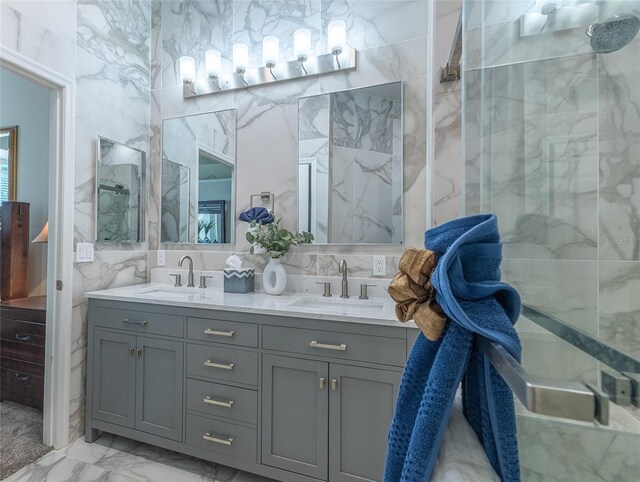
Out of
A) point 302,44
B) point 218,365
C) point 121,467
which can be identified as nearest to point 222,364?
point 218,365

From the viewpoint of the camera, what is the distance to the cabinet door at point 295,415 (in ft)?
4.65

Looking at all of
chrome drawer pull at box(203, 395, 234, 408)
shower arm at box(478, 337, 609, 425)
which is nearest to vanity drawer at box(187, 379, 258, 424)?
chrome drawer pull at box(203, 395, 234, 408)

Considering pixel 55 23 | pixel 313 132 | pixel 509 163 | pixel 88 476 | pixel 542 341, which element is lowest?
pixel 88 476

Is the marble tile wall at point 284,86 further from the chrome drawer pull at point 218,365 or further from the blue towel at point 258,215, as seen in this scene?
the chrome drawer pull at point 218,365

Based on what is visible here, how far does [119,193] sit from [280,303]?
145 centimetres

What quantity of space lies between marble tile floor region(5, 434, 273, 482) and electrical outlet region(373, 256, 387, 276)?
122 cm

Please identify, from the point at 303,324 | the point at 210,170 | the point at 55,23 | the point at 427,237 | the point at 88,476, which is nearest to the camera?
the point at 427,237

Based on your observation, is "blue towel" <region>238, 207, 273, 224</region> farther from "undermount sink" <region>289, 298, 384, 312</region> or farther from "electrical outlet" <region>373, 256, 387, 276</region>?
"electrical outlet" <region>373, 256, 387, 276</region>

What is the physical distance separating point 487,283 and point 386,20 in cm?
199

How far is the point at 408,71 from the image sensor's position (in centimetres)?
184

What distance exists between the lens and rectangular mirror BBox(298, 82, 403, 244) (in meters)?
1.85

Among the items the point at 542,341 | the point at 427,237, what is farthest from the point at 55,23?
the point at 542,341

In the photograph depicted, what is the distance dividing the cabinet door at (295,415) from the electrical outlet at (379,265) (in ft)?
2.18

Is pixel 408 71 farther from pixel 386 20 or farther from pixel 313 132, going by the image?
pixel 313 132
